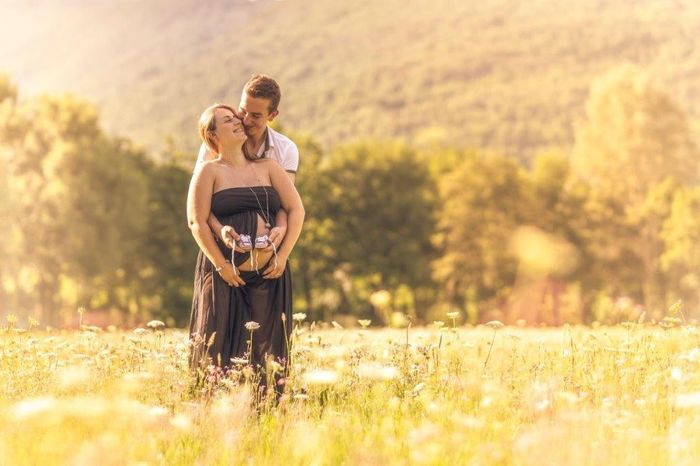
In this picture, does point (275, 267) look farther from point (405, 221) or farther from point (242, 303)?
point (405, 221)

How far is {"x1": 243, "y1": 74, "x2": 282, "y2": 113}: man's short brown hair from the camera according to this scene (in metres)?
7.95

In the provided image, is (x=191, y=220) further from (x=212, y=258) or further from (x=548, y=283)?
(x=548, y=283)

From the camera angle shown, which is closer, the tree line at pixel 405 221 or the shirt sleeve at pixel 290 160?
the shirt sleeve at pixel 290 160

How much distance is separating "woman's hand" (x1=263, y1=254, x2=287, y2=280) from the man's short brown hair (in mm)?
1221

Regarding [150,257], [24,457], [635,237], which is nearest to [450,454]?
[24,457]

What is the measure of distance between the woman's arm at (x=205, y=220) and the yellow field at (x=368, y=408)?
0.74m

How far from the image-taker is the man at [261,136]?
7.88 meters

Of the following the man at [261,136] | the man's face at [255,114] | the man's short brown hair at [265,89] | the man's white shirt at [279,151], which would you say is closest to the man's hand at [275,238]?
the man at [261,136]

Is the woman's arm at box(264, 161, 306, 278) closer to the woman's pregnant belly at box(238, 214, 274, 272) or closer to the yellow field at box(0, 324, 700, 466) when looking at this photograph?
the woman's pregnant belly at box(238, 214, 274, 272)

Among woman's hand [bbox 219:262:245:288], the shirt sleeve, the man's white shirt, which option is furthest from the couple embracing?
the shirt sleeve

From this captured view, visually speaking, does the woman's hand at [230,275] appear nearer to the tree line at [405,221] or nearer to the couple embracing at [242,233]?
the couple embracing at [242,233]

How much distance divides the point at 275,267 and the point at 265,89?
4.72 ft

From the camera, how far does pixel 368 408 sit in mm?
6883

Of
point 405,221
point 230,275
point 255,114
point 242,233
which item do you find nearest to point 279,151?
point 255,114
